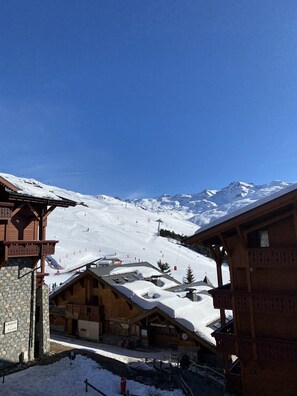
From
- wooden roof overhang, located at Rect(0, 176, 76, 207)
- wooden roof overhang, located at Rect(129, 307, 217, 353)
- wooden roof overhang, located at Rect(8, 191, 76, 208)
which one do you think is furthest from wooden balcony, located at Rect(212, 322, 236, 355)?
wooden roof overhang, located at Rect(0, 176, 76, 207)

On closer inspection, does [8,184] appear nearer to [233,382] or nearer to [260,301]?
[260,301]

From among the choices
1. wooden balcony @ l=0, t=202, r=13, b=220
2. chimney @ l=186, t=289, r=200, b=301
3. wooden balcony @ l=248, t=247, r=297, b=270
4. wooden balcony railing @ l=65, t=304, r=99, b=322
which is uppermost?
wooden balcony @ l=0, t=202, r=13, b=220

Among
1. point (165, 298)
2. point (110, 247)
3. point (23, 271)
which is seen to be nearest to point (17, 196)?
point (23, 271)

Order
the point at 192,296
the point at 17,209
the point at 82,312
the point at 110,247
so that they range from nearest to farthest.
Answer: the point at 17,209
the point at 82,312
the point at 192,296
the point at 110,247

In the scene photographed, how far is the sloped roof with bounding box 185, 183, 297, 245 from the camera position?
12172mm

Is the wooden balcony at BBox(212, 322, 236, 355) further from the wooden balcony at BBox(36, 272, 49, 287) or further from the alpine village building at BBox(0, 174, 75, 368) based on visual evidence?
the wooden balcony at BBox(36, 272, 49, 287)

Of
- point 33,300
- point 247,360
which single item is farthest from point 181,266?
point 247,360

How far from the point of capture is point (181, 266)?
69312mm

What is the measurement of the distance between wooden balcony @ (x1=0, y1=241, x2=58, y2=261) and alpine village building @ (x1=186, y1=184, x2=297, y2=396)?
996cm

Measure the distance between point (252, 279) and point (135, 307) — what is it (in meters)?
14.9

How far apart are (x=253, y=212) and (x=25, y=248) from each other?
12.9 metres

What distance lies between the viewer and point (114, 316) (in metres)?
27.6

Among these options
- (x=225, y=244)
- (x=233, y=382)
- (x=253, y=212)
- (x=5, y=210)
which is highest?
(x=5, y=210)

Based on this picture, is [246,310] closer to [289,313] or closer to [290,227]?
[289,313]
